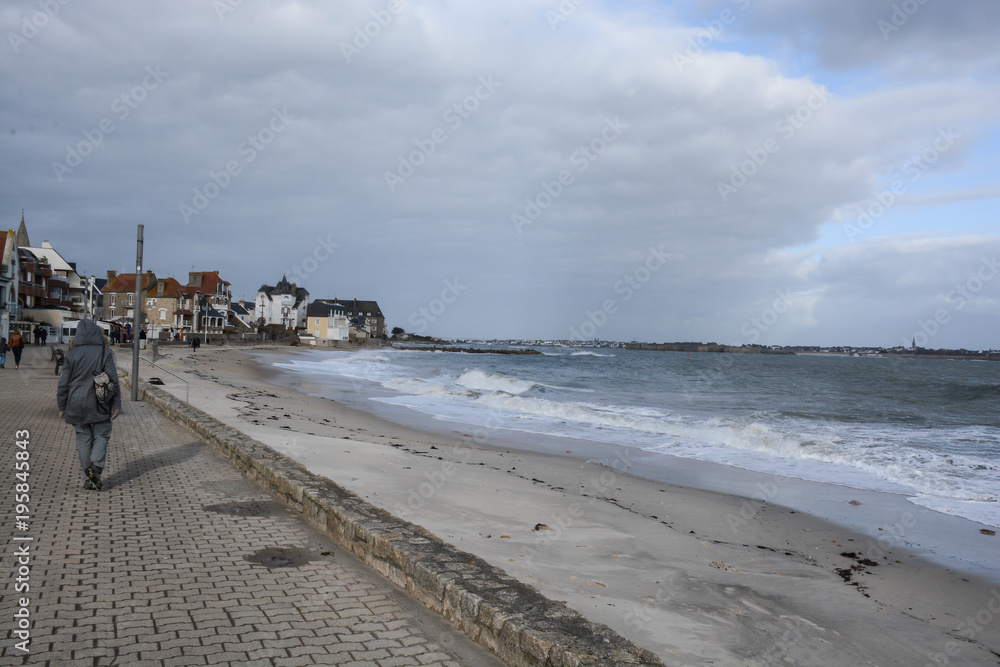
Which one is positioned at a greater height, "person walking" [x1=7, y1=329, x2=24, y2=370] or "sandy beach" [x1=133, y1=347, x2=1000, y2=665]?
"person walking" [x1=7, y1=329, x2=24, y2=370]

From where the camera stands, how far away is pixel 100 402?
257 inches

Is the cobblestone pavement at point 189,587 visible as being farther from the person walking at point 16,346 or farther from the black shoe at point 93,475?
the person walking at point 16,346

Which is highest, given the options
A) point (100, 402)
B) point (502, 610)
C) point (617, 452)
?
point (100, 402)

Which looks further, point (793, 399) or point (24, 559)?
point (793, 399)

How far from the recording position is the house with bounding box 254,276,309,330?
112062 mm

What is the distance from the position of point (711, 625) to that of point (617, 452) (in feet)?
31.4

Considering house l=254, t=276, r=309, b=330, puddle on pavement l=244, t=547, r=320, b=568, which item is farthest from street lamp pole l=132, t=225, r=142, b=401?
house l=254, t=276, r=309, b=330

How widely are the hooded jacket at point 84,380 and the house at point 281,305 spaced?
109370mm

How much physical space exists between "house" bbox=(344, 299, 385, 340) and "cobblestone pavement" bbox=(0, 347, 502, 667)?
122m

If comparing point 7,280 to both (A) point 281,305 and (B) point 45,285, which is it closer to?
(B) point 45,285

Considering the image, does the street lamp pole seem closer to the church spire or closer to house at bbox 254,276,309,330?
the church spire

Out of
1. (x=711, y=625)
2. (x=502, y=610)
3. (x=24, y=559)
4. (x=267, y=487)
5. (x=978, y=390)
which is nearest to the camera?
(x=502, y=610)

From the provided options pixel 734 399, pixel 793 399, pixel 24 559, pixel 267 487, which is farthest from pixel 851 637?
pixel 793 399

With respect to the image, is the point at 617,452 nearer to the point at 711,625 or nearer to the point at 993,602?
the point at 993,602
